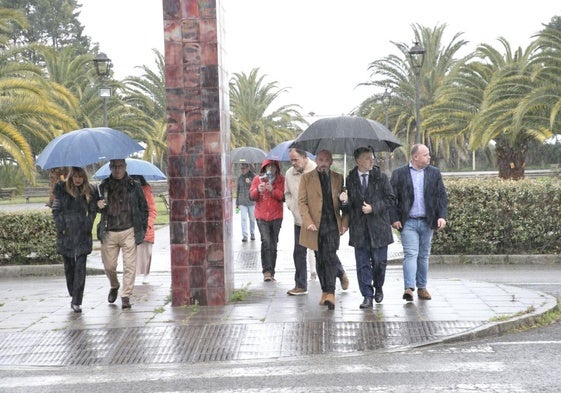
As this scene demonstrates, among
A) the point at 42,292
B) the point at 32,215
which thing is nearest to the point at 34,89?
the point at 32,215

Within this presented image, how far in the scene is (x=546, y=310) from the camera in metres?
9.62

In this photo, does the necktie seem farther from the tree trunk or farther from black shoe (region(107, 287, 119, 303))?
the tree trunk

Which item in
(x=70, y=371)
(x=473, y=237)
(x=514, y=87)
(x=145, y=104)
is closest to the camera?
(x=70, y=371)

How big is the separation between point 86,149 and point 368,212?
304cm

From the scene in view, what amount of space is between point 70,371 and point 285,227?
18.5 m

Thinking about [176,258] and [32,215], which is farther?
[32,215]

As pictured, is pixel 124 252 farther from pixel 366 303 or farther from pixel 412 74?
pixel 412 74

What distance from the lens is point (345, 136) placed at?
32.4ft

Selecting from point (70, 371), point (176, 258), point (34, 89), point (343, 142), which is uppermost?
point (34, 89)

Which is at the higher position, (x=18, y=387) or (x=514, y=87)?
(x=514, y=87)

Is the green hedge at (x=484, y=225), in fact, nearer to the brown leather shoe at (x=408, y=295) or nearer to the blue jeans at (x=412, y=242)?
the blue jeans at (x=412, y=242)

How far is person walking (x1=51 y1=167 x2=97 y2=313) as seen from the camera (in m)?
10.5

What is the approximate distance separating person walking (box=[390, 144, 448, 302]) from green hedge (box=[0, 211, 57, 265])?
742cm

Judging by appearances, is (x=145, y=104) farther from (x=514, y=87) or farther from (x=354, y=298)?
(x=354, y=298)
